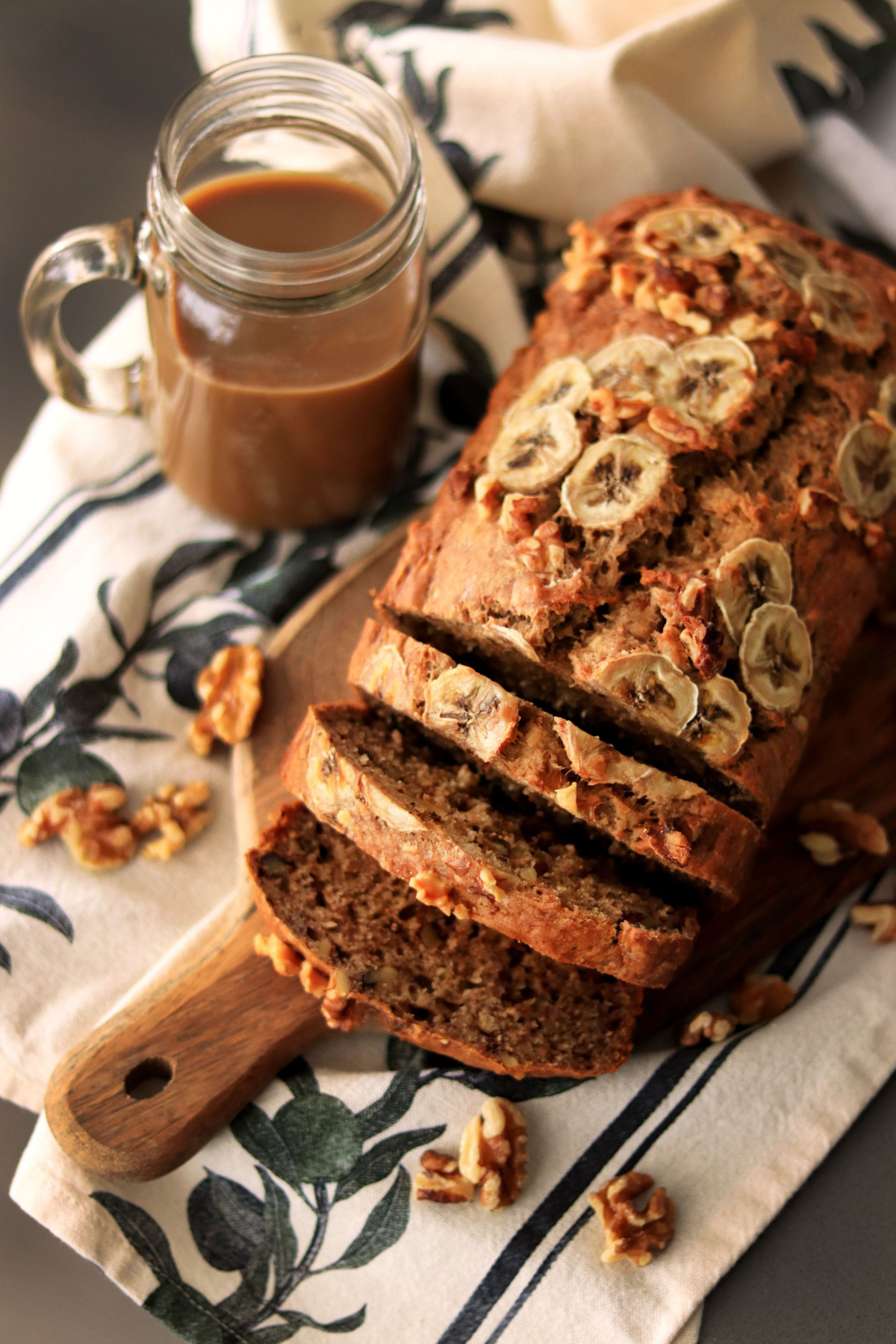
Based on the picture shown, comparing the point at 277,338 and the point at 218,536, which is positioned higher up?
the point at 277,338

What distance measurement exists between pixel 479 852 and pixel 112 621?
47.0 inches

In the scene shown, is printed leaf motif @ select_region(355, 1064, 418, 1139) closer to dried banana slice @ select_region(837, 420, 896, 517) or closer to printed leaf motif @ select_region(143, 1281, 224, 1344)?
printed leaf motif @ select_region(143, 1281, 224, 1344)

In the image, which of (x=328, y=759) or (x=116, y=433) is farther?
(x=116, y=433)

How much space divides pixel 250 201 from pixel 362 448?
59 centimetres

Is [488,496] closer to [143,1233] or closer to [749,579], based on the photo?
[749,579]

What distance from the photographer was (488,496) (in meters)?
2.40

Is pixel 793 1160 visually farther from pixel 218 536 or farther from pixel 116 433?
pixel 116 433

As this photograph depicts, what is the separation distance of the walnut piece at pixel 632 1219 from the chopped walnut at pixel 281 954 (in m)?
0.77

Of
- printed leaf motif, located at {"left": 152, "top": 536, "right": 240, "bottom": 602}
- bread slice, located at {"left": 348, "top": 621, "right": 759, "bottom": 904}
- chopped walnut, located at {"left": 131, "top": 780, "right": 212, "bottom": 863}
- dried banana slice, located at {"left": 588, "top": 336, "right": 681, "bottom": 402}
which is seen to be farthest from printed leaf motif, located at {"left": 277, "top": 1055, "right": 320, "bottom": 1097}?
dried banana slice, located at {"left": 588, "top": 336, "right": 681, "bottom": 402}

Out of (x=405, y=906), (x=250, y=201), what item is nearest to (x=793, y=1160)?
(x=405, y=906)

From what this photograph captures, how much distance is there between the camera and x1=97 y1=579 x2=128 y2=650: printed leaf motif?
2.92m

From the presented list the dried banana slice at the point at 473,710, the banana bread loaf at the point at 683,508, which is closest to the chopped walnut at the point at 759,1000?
the banana bread loaf at the point at 683,508

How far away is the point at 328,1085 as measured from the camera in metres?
2.56

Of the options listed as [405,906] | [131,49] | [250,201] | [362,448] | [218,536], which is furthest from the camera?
[131,49]
